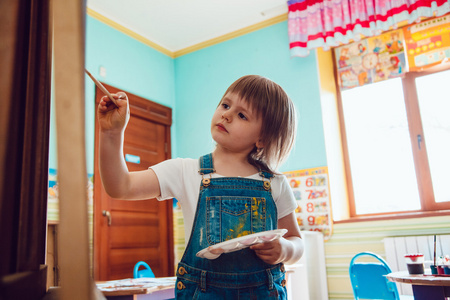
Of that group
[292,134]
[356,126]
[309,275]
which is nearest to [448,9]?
[356,126]

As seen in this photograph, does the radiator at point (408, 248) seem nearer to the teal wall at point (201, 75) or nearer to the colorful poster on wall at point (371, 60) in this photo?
the teal wall at point (201, 75)

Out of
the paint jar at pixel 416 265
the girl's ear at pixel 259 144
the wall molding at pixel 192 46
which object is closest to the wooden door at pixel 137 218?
the wall molding at pixel 192 46

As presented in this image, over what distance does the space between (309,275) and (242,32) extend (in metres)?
2.90

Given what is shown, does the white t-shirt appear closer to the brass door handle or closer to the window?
the brass door handle

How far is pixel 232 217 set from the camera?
0.99 metres

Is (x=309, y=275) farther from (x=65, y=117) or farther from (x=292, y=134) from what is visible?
(x=65, y=117)

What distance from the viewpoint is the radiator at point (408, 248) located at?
330cm

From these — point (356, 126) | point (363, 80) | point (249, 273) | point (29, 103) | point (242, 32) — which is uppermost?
point (242, 32)

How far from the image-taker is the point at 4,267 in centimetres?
26

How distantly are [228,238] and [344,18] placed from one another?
3.59 metres

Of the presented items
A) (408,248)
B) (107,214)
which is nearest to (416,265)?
(408,248)

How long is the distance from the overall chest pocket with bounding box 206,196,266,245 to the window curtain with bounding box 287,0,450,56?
3355 millimetres

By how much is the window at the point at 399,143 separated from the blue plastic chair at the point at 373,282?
1.57m

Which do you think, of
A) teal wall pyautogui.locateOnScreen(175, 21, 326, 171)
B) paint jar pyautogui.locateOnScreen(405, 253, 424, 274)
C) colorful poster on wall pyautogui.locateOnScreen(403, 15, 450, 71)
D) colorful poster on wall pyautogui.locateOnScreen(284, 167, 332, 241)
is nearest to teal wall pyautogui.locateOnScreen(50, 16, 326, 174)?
teal wall pyautogui.locateOnScreen(175, 21, 326, 171)
